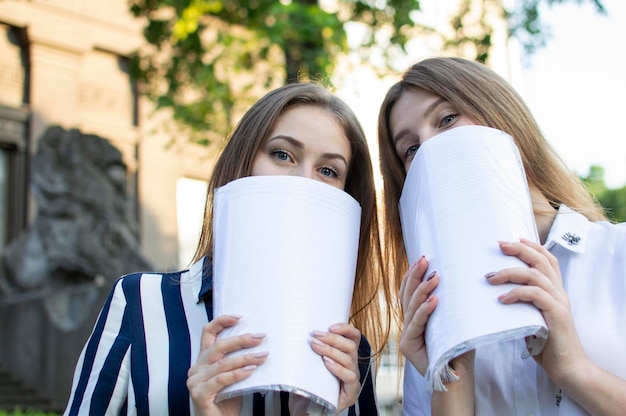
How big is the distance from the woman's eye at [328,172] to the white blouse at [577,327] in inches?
25.1

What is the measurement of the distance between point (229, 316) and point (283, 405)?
0.44 m

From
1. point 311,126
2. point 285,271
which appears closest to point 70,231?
point 311,126

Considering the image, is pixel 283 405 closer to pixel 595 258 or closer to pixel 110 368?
pixel 110 368

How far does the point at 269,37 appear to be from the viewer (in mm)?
6949

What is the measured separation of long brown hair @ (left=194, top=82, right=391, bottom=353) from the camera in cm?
205

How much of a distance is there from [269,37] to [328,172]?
516cm

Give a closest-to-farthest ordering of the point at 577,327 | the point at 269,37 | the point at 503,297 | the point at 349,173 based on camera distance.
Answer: the point at 503,297 < the point at 577,327 < the point at 349,173 < the point at 269,37

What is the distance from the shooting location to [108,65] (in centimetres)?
1346

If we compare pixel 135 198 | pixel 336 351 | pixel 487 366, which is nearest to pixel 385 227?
pixel 487 366

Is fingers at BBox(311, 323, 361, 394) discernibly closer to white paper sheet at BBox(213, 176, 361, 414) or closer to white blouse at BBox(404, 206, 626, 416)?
white paper sheet at BBox(213, 176, 361, 414)

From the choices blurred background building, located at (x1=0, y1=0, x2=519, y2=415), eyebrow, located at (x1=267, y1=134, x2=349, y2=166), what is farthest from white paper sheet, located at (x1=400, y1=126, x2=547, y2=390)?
blurred background building, located at (x1=0, y1=0, x2=519, y2=415)

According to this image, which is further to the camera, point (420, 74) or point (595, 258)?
point (420, 74)

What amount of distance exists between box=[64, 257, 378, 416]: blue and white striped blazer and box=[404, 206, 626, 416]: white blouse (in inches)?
17.1

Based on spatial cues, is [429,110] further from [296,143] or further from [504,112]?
[296,143]
